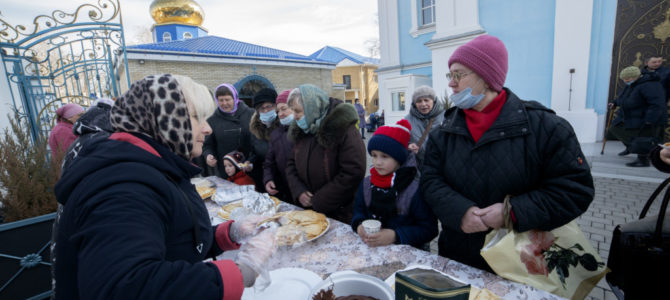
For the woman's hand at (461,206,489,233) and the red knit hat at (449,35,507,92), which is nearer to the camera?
the woman's hand at (461,206,489,233)

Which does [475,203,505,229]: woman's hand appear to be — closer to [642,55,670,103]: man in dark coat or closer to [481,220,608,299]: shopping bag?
[481,220,608,299]: shopping bag

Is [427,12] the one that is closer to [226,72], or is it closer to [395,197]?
[226,72]

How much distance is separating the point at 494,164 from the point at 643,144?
20.6 feet

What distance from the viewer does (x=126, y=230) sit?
0.72 meters

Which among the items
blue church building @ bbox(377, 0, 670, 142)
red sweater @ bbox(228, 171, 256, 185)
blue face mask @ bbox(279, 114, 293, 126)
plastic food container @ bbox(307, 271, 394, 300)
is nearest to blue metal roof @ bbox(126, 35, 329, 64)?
blue church building @ bbox(377, 0, 670, 142)

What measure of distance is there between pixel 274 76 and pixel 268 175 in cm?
1515

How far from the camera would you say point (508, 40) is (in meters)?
8.27

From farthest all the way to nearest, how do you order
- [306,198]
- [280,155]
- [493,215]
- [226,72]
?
1. [226,72]
2. [280,155]
3. [306,198]
4. [493,215]

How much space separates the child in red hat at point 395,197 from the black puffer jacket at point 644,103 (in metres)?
6.32

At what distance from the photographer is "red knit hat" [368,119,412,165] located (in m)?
1.98

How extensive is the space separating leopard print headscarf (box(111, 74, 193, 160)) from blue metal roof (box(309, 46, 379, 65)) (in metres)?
33.7

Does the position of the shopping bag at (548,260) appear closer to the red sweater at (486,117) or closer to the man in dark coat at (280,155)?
the red sweater at (486,117)

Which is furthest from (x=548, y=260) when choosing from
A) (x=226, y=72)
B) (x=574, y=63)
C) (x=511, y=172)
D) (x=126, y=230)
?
(x=226, y=72)

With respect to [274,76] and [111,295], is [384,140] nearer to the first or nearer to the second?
[111,295]
